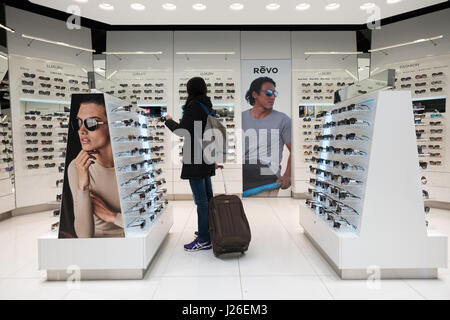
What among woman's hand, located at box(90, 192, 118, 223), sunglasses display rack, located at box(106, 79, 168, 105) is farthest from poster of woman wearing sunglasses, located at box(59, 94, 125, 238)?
sunglasses display rack, located at box(106, 79, 168, 105)

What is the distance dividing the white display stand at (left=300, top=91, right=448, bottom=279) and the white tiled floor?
235 mm

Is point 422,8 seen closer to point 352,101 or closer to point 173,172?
point 352,101

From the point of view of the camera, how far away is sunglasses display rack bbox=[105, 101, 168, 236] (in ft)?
9.63

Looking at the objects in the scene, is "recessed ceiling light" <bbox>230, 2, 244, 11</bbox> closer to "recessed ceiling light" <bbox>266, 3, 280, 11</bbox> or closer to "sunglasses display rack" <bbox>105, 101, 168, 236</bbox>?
"recessed ceiling light" <bbox>266, 3, 280, 11</bbox>

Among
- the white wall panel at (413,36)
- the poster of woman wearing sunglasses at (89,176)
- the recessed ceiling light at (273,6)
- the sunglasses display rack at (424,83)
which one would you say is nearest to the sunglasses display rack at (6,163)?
the poster of woman wearing sunglasses at (89,176)

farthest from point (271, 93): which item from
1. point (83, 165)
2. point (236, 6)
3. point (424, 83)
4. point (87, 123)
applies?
point (83, 165)

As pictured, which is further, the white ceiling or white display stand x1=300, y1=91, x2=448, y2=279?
the white ceiling

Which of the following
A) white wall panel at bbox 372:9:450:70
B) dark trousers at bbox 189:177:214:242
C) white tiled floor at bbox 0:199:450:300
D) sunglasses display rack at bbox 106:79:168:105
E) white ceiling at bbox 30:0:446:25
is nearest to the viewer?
white tiled floor at bbox 0:199:450:300

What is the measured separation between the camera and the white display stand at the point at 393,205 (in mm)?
2762

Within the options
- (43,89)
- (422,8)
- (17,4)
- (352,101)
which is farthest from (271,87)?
(17,4)

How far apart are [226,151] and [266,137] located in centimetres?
246

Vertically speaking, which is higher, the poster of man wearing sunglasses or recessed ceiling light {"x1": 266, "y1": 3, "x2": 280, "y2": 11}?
recessed ceiling light {"x1": 266, "y1": 3, "x2": 280, "y2": 11}

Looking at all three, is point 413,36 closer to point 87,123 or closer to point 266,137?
point 266,137
